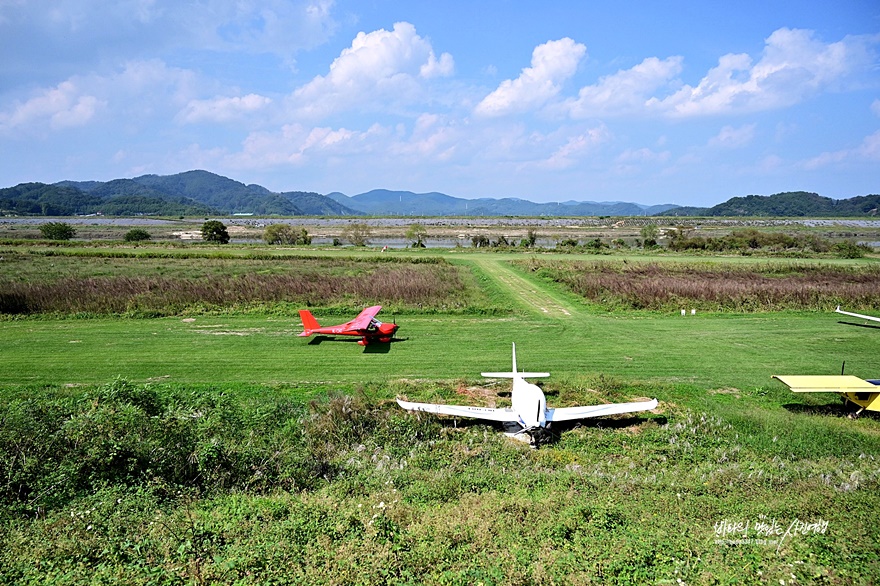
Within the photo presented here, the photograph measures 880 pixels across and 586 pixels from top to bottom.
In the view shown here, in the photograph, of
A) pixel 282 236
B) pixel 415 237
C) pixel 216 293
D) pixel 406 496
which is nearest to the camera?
pixel 406 496

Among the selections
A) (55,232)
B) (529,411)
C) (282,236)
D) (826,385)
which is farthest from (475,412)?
(55,232)

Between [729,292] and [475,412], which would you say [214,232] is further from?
[475,412]

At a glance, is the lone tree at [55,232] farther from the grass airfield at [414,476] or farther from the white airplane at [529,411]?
the white airplane at [529,411]

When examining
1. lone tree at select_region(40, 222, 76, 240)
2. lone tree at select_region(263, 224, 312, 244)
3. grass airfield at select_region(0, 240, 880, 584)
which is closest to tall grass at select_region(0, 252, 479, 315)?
grass airfield at select_region(0, 240, 880, 584)

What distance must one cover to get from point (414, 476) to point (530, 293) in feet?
70.4

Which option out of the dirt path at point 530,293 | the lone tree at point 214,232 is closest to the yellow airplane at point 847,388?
the dirt path at point 530,293

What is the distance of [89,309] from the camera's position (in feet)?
69.3

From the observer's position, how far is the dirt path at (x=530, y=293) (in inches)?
923

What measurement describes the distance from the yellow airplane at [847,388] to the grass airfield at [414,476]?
1.22ft

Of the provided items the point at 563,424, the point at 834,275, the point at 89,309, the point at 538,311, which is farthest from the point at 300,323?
the point at 834,275

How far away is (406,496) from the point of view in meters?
7.15

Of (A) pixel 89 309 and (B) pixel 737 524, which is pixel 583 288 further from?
(A) pixel 89 309

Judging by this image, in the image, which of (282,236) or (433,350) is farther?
(282,236)

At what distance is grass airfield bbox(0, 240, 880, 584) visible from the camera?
5.43 metres
